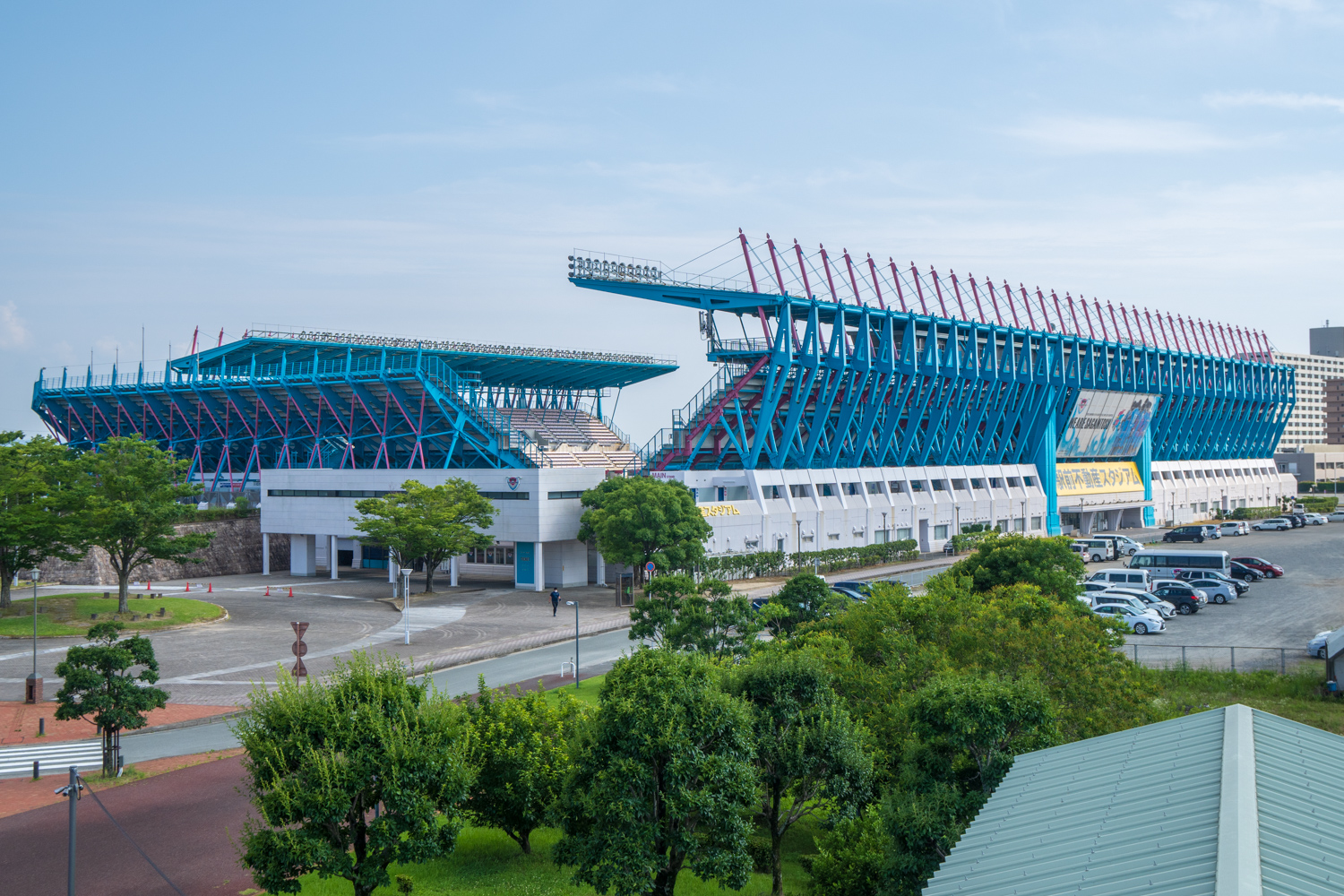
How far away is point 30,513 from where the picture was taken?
53.7 metres

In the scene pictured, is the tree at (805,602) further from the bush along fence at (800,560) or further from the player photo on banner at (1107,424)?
the player photo on banner at (1107,424)

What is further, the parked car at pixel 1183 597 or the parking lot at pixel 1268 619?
the parked car at pixel 1183 597

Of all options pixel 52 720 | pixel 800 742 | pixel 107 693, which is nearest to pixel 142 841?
pixel 107 693

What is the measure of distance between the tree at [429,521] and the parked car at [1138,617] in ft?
114

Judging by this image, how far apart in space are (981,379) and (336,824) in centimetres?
8521

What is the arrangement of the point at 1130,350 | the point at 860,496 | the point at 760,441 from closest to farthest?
the point at 760,441
the point at 860,496
the point at 1130,350

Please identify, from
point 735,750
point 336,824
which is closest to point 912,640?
point 735,750

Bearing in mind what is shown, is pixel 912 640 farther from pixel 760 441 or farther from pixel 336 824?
pixel 760 441

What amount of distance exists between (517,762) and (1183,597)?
43.8 m

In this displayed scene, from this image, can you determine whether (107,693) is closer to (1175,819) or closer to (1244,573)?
(1175,819)

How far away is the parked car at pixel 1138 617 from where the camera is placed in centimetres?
4666

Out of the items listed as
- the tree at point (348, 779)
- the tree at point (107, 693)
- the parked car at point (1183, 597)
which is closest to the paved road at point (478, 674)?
the tree at point (107, 693)

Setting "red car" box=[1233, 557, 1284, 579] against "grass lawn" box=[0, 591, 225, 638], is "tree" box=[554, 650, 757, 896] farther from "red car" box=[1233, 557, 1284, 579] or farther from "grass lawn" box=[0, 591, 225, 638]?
"red car" box=[1233, 557, 1284, 579]

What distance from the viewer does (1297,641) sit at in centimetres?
4341
